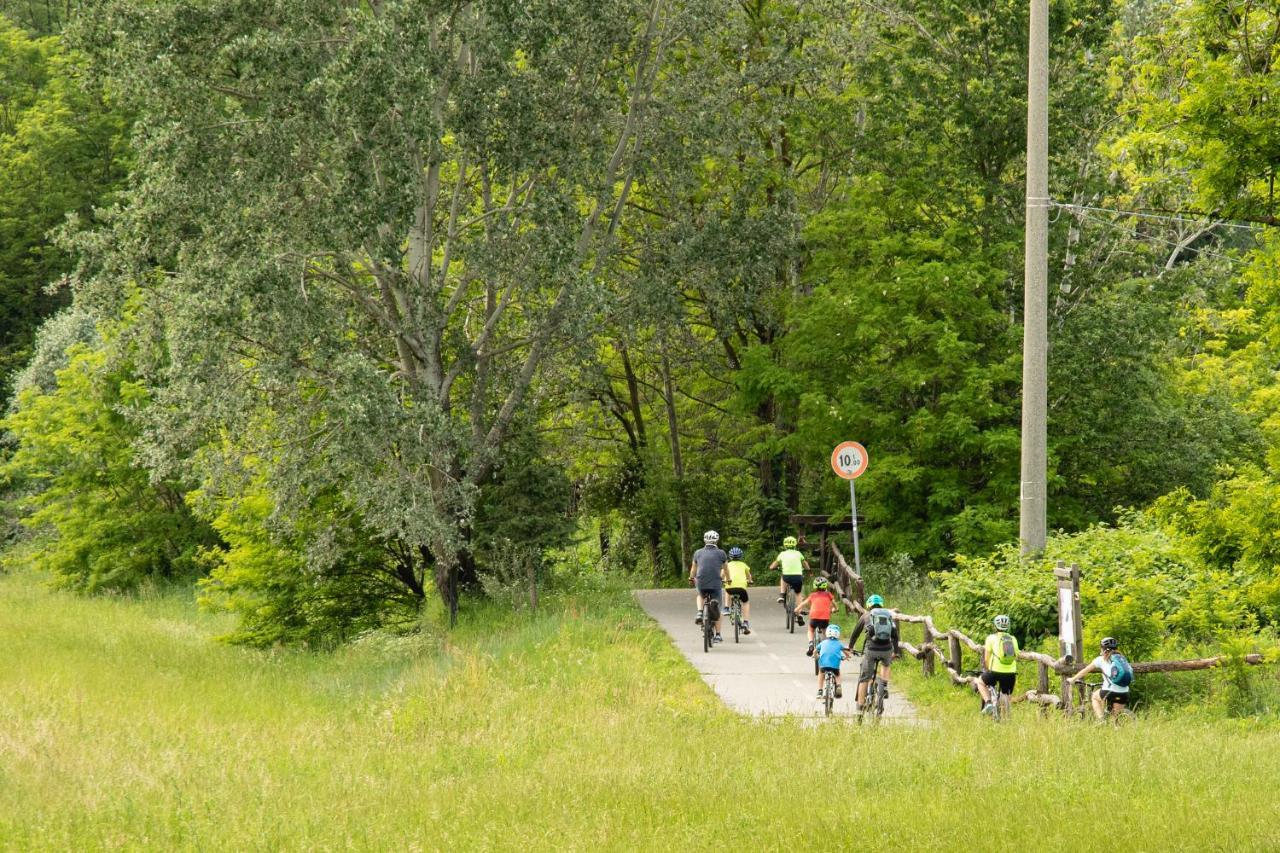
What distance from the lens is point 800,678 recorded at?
21.3 meters

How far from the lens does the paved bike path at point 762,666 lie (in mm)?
18875

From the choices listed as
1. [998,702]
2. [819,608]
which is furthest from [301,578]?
[998,702]

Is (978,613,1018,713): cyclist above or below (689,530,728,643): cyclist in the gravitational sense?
below

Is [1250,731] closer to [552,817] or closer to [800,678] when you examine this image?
[800,678]

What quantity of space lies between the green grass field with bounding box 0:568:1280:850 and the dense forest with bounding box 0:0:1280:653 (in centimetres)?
465

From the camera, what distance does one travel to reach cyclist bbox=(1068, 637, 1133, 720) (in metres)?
16.0

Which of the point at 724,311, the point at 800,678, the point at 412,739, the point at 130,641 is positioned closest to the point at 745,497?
the point at 724,311

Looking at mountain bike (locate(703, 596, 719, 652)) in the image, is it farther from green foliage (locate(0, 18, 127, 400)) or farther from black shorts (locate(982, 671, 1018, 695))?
green foliage (locate(0, 18, 127, 400))

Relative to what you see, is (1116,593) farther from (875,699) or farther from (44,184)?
(44,184)

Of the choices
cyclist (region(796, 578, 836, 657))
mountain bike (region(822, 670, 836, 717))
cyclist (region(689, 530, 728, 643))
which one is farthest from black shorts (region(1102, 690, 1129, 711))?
cyclist (region(689, 530, 728, 643))

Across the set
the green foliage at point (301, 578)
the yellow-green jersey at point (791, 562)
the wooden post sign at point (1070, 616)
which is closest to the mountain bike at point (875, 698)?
the wooden post sign at point (1070, 616)

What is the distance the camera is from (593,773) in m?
13.8

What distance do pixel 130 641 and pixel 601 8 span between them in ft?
57.4

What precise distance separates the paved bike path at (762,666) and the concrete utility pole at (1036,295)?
10.2 feet
